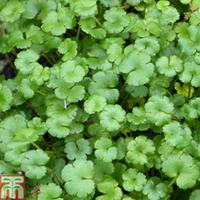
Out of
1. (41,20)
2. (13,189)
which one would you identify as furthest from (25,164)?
(41,20)

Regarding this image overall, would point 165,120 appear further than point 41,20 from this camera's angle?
No

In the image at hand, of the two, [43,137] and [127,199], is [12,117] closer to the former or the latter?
[43,137]

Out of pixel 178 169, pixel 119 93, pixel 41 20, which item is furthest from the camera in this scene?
pixel 41 20

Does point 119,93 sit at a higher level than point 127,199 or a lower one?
higher

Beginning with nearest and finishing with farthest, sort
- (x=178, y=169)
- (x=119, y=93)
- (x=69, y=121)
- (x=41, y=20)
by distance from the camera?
(x=178, y=169) → (x=69, y=121) → (x=119, y=93) → (x=41, y=20)

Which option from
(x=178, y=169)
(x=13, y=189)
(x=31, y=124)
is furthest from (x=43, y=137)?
(x=178, y=169)

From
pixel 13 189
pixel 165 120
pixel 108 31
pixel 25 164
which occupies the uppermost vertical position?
pixel 108 31
